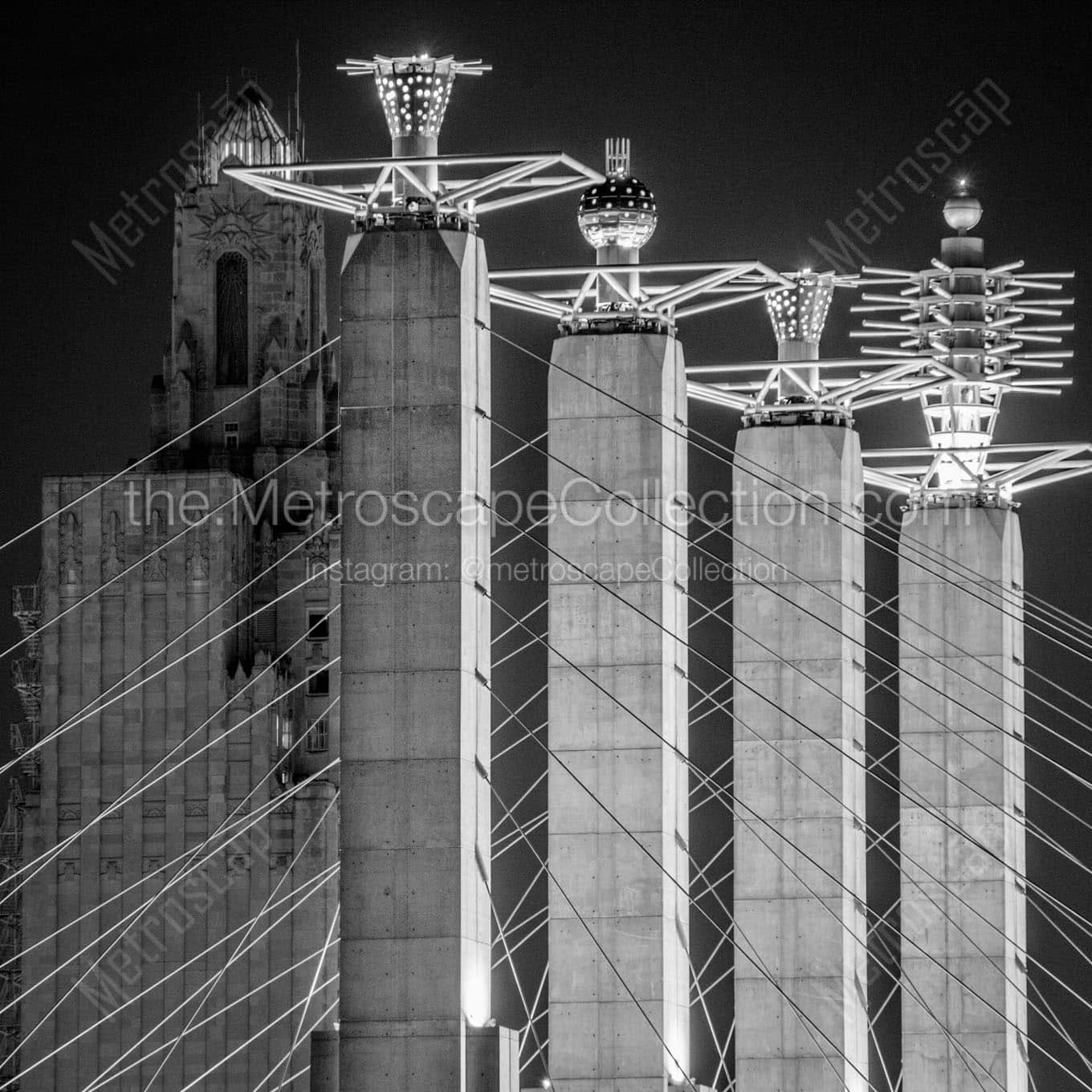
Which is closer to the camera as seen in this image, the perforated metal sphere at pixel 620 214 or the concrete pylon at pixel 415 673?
the concrete pylon at pixel 415 673

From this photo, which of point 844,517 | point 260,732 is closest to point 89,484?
point 260,732

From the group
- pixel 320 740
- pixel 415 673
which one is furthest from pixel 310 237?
pixel 415 673

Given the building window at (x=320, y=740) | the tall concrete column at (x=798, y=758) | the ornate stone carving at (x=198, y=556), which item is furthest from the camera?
the building window at (x=320, y=740)

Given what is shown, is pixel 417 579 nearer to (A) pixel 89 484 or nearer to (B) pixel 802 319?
(B) pixel 802 319

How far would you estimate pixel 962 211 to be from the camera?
7631 centimetres

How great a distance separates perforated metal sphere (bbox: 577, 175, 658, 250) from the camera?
2525 inches

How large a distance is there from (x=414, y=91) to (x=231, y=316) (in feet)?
291

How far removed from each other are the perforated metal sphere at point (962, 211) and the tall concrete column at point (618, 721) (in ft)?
46.9

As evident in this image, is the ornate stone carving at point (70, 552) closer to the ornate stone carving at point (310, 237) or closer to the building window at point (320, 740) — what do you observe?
the building window at point (320, 740)

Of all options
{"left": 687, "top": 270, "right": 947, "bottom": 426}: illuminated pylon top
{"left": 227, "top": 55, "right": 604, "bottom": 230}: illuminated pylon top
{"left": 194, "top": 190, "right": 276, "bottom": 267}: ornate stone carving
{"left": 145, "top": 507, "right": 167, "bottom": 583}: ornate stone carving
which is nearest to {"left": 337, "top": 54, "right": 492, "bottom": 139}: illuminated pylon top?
{"left": 227, "top": 55, "right": 604, "bottom": 230}: illuminated pylon top

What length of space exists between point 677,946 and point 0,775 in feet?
241

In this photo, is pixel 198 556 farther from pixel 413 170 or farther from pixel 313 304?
pixel 413 170

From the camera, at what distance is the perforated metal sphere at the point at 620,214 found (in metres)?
64.1

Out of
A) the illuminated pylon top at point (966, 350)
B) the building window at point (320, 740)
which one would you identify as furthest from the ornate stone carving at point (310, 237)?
the illuminated pylon top at point (966, 350)
